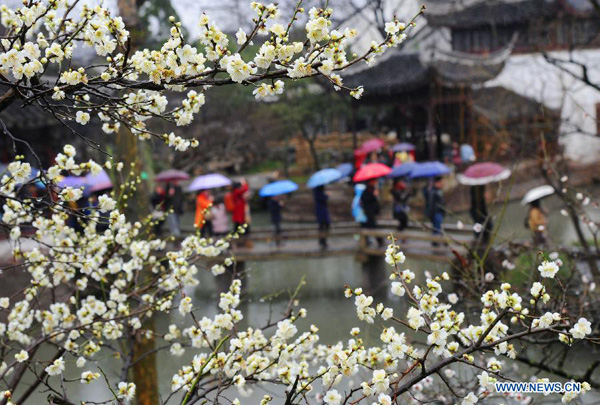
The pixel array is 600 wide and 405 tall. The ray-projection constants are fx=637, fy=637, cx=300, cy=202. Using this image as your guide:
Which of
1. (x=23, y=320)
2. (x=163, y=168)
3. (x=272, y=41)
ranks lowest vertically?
(x=163, y=168)

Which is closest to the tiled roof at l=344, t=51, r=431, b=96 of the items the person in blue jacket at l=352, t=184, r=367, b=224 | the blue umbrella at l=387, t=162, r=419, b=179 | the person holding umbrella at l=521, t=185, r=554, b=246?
the blue umbrella at l=387, t=162, r=419, b=179

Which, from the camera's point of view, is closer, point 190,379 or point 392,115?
point 190,379

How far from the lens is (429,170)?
12711mm

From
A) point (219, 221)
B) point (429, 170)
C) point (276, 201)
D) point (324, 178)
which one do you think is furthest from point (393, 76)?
point (219, 221)

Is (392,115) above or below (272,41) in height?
below

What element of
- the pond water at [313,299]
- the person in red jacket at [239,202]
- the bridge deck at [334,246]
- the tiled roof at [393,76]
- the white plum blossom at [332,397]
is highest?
the tiled roof at [393,76]

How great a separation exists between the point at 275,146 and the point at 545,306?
2162 cm

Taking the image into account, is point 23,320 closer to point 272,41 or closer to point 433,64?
point 272,41

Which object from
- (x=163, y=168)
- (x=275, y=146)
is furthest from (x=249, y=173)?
(x=163, y=168)

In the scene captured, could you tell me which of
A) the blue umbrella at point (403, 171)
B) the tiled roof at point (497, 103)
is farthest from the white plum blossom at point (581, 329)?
the tiled roof at point (497, 103)

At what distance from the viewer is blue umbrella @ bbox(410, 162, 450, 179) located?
12.6 m

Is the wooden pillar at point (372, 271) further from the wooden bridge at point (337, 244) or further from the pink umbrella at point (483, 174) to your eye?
the pink umbrella at point (483, 174)

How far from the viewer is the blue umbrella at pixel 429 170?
12578 millimetres

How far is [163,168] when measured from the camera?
22500 mm
